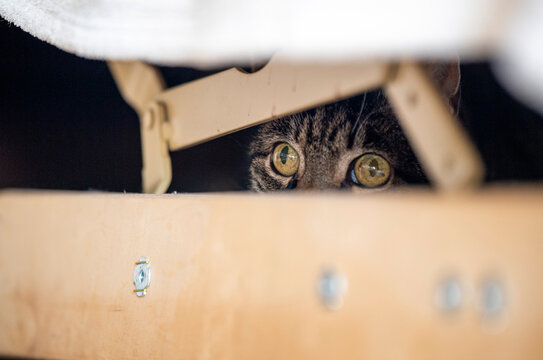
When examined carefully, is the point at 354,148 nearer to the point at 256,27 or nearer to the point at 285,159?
the point at 285,159

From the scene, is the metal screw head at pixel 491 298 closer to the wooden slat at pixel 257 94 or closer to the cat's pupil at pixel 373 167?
the wooden slat at pixel 257 94

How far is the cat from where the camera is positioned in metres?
1.03

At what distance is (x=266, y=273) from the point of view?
46cm

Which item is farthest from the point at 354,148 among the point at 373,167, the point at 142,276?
the point at 142,276

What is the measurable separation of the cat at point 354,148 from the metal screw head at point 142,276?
0.52 meters

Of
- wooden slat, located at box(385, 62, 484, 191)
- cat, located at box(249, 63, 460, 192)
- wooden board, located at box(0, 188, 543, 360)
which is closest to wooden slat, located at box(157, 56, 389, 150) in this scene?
wooden slat, located at box(385, 62, 484, 191)

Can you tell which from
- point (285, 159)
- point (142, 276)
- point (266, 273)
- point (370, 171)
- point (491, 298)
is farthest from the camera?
point (285, 159)

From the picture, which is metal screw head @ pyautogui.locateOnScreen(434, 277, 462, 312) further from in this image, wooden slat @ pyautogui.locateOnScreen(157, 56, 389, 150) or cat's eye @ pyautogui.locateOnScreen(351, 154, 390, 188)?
cat's eye @ pyautogui.locateOnScreen(351, 154, 390, 188)

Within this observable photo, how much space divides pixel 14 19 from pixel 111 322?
1.66 ft

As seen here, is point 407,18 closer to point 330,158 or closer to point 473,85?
point 330,158

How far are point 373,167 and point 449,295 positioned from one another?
699 millimetres

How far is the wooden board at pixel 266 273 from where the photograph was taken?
35 centimetres

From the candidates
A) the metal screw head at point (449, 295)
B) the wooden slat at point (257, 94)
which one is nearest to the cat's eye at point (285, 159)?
the wooden slat at point (257, 94)

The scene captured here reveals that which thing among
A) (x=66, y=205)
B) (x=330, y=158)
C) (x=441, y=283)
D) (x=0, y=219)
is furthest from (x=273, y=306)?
(x=330, y=158)
